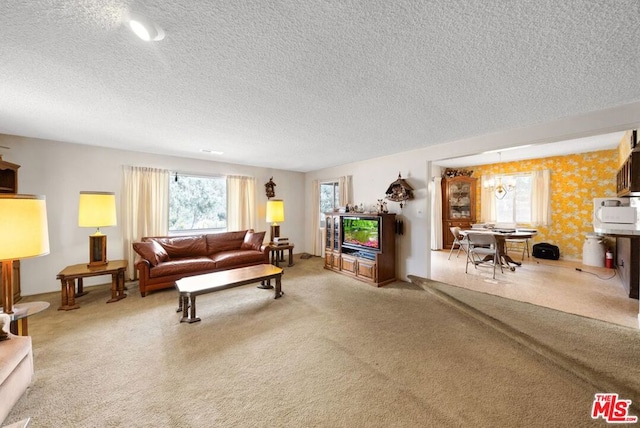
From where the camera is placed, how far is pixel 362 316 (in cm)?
287

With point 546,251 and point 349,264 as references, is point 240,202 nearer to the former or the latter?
point 349,264

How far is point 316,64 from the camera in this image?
1.65 m

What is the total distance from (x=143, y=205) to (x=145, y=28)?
390 cm

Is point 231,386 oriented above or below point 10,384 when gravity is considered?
below

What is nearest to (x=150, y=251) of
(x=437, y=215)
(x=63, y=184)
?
(x=63, y=184)

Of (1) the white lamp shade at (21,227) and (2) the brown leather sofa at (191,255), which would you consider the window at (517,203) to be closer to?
(2) the brown leather sofa at (191,255)

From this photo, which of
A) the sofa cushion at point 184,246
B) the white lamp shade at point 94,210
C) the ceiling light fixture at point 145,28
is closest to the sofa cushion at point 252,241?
the sofa cushion at point 184,246

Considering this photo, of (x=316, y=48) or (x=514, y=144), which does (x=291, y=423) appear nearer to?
(x=316, y=48)

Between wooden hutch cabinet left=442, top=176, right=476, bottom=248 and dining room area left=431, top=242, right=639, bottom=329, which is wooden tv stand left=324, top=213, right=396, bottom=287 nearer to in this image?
dining room area left=431, top=242, right=639, bottom=329

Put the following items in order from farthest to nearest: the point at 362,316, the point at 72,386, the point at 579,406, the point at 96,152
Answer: the point at 96,152 < the point at 362,316 < the point at 72,386 < the point at 579,406

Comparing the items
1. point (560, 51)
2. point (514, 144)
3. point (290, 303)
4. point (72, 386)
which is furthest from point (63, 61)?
point (514, 144)

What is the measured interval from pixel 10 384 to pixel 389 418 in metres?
2.37

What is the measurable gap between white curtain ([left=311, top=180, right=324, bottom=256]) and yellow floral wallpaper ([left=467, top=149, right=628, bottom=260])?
5.46m

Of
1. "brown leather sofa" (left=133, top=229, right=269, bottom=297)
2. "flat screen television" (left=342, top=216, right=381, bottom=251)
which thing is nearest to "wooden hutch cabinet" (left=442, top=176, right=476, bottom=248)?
"flat screen television" (left=342, top=216, right=381, bottom=251)
